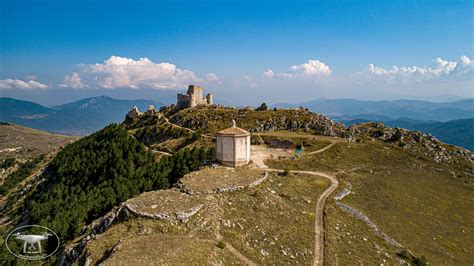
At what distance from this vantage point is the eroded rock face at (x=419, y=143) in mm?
80213

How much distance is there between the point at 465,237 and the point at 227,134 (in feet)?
133

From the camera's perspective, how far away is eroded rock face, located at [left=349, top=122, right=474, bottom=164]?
80.2m

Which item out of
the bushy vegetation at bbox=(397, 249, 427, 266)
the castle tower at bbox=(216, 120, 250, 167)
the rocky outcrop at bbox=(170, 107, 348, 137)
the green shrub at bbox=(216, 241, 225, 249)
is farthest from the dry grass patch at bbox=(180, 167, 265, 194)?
the rocky outcrop at bbox=(170, 107, 348, 137)

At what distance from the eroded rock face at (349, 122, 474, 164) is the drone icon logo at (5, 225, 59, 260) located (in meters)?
86.5

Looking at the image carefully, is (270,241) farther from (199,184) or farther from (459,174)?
(459,174)

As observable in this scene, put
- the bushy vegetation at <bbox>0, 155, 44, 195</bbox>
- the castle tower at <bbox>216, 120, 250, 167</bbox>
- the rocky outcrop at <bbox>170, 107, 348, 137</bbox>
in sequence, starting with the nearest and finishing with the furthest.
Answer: the castle tower at <bbox>216, 120, 250, 167</bbox> → the rocky outcrop at <bbox>170, 107, 348, 137</bbox> → the bushy vegetation at <bbox>0, 155, 44, 195</bbox>

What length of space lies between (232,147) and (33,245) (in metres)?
33.1

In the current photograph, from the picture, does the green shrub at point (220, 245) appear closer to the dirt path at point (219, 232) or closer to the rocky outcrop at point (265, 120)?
the dirt path at point (219, 232)

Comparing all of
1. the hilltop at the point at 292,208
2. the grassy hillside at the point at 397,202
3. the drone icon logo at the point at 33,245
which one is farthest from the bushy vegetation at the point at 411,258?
the drone icon logo at the point at 33,245

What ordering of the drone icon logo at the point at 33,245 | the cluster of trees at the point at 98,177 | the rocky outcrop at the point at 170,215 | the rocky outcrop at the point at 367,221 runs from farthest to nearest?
1. the cluster of trees at the point at 98,177
2. the rocky outcrop at the point at 367,221
3. the drone icon logo at the point at 33,245
4. the rocky outcrop at the point at 170,215

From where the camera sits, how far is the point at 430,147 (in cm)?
8581

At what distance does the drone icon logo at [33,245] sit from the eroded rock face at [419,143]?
86529mm

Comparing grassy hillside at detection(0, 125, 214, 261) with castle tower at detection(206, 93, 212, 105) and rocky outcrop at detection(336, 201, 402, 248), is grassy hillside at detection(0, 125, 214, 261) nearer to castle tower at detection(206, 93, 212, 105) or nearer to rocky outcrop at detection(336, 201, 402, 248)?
rocky outcrop at detection(336, 201, 402, 248)

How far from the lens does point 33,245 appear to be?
38812 mm
